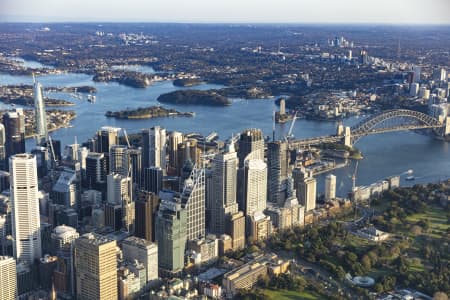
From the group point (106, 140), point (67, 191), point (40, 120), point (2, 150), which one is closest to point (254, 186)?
point (67, 191)

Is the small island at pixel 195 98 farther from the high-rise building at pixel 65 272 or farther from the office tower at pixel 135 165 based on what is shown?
the high-rise building at pixel 65 272

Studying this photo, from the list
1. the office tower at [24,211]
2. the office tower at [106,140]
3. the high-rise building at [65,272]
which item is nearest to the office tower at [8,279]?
the high-rise building at [65,272]

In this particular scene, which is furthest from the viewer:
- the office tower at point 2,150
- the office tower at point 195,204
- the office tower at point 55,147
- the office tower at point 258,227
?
the office tower at point 55,147

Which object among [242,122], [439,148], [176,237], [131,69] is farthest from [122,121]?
[131,69]

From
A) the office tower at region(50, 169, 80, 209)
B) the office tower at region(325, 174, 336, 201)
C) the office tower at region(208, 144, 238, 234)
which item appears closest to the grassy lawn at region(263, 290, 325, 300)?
the office tower at region(208, 144, 238, 234)

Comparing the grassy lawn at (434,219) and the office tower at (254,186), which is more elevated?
the office tower at (254,186)
